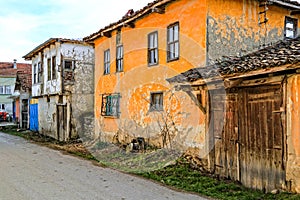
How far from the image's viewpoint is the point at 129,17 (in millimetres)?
13242

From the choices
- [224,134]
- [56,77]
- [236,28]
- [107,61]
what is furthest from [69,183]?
[56,77]

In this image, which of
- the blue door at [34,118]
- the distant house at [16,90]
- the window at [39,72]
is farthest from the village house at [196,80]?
the distant house at [16,90]

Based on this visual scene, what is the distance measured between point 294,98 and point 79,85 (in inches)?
574

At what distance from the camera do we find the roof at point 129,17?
11.5 meters

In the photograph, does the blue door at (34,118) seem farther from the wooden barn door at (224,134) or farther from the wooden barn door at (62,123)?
the wooden barn door at (224,134)

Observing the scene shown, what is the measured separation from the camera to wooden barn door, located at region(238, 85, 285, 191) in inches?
282

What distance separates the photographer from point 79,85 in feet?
63.8

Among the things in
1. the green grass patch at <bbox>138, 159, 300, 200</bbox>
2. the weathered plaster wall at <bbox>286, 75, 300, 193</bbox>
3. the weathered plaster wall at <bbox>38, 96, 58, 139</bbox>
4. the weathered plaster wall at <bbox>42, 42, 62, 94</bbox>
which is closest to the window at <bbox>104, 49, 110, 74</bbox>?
the weathered plaster wall at <bbox>42, 42, 62, 94</bbox>

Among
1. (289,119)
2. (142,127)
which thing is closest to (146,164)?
(142,127)

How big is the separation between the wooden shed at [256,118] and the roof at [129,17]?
11.5 ft

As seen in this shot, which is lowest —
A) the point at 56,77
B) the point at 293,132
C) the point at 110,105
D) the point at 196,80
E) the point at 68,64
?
the point at 293,132

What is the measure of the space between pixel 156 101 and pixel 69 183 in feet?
16.8

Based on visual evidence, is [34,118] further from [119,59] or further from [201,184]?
[201,184]

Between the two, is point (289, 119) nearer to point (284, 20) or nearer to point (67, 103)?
point (284, 20)
